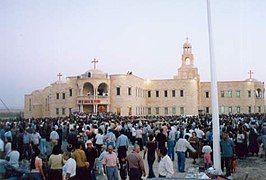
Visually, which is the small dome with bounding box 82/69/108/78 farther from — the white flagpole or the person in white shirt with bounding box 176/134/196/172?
the white flagpole

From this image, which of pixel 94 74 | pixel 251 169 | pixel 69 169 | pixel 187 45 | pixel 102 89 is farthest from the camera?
pixel 187 45

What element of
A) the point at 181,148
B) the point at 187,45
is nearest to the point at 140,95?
the point at 187,45

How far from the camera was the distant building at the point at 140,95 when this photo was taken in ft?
154

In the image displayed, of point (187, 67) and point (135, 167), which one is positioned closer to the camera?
point (135, 167)

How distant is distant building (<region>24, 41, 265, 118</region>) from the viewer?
154 feet

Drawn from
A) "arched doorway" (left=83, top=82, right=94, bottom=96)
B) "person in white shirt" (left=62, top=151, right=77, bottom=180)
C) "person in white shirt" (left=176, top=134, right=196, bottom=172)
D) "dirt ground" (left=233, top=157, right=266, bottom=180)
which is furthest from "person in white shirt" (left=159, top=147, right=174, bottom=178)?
"arched doorway" (left=83, top=82, right=94, bottom=96)

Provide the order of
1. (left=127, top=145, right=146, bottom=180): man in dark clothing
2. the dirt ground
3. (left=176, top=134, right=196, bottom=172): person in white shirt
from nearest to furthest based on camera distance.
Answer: (left=127, top=145, right=146, bottom=180): man in dark clothing < the dirt ground < (left=176, top=134, right=196, bottom=172): person in white shirt

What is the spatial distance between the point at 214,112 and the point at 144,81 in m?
45.6

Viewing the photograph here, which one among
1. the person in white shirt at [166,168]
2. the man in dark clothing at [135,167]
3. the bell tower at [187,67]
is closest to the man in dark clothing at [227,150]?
the man in dark clothing at [135,167]

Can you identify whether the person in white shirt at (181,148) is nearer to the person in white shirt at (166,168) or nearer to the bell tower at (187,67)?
the person in white shirt at (166,168)

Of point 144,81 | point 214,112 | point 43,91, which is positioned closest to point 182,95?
point 144,81

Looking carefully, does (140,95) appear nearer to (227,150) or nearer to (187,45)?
(187,45)

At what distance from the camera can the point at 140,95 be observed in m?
51.8

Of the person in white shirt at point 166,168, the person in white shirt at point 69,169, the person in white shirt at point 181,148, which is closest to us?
the person in white shirt at point 166,168
